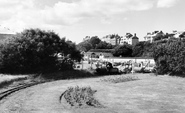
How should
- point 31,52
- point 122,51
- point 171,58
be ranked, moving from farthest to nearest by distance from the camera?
point 122,51 < point 171,58 < point 31,52

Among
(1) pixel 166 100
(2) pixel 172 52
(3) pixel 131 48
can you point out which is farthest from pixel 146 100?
(3) pixel 131 48

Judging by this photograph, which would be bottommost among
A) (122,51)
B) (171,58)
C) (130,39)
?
(171,58)

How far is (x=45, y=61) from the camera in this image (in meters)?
27.6

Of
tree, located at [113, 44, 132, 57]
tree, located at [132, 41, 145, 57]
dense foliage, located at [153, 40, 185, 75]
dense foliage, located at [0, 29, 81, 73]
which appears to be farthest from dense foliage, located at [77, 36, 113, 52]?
dense foliage, located at [0, 29, 81, 73]

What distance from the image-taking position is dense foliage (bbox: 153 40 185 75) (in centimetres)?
2673

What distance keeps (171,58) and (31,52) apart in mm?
17536

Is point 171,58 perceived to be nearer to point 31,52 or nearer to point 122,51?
point 31,52

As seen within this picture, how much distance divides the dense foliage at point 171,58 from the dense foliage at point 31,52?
12.8m

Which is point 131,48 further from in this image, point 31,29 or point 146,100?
point 146,100

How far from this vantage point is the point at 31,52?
26.5m

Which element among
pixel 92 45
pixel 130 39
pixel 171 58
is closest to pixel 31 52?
pixel 171 58

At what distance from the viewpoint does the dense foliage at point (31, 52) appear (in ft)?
84.6

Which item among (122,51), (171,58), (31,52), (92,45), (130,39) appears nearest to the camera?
(31,52)

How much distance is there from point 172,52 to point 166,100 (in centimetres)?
1624
